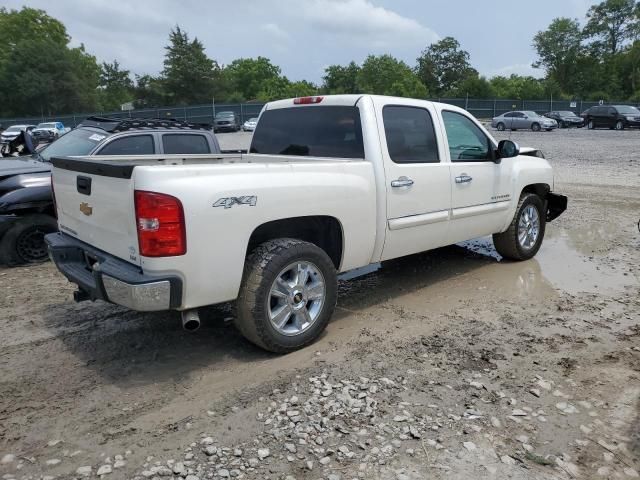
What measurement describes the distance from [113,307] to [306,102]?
8.85 feet

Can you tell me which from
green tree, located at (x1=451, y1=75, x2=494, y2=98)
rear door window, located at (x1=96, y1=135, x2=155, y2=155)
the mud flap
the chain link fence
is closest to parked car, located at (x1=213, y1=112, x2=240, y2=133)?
the chain link fence

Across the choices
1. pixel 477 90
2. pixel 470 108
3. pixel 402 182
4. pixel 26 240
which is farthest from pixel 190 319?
pixel 477 90

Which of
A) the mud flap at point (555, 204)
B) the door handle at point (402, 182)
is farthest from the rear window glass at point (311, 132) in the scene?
the mud flap at point (555, 204)

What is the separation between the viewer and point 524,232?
6.75 metres

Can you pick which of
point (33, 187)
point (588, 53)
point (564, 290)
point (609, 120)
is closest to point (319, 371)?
point (564, 290)

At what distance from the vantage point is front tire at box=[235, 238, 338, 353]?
151 inches

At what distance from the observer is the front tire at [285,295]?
3844 millimetres

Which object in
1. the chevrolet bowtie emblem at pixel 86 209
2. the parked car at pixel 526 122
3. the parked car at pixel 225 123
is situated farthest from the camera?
the parked car at pixel 225 123

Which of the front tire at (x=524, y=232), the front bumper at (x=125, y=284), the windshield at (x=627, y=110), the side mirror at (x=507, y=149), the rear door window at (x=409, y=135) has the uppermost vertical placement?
the windshield at (x=627, y=110)

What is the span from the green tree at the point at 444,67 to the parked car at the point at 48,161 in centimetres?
8601

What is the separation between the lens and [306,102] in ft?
17.3

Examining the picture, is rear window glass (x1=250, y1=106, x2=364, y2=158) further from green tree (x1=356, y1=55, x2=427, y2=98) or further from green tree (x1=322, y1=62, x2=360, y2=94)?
green tree (x1=322, y1=62, x2=360, y2=94)

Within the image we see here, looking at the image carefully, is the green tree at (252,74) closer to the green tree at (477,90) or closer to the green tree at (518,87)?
the green tree at (518,87)

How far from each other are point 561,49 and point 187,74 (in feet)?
184
